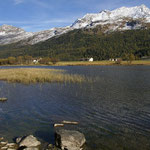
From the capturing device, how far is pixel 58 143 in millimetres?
14281

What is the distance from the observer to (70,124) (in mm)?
19266

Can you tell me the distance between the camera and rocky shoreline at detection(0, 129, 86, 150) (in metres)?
13.9

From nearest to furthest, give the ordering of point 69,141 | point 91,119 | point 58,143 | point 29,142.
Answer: point 69,141 → point 58,143 → point 29,142 → point 91,119

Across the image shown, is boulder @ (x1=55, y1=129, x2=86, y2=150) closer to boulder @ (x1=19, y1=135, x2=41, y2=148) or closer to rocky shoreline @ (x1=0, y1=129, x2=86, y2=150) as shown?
rocky shoreline @ (x1=0, y1=129, x2=86, y2=150)

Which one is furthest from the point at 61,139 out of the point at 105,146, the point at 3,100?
the point at 3,100

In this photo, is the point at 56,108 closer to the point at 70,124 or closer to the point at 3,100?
the point at 70,124

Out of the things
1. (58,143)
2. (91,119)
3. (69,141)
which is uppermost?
(69,141)

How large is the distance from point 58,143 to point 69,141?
0.91m

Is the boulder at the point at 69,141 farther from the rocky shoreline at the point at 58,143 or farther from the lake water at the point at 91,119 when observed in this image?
the lake water at the point at 91,119

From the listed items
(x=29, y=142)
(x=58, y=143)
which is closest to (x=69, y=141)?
(x=58, y=143)

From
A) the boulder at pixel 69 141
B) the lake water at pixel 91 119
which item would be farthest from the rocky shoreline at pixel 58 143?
the lake water at pixel 91 119

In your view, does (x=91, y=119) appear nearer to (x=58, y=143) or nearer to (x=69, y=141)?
(x=69, y=141)

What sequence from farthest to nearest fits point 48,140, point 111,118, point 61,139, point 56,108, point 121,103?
point 121,103 < point 56,108 < point 111,118 < point 48,140 < point 61,139

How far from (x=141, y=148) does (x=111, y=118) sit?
711 centimetres
